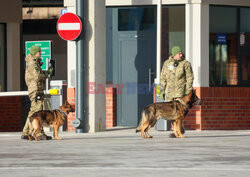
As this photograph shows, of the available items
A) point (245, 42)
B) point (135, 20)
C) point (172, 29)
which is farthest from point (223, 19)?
point (135, 20)

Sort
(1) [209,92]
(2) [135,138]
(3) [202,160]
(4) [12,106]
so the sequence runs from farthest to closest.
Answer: (4) [12,106]
(1) [209,92]
(2) [135,138]
(3) [202,160]

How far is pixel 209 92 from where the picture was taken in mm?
20516

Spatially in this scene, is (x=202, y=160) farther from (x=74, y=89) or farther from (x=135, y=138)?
(x=74, y=89)

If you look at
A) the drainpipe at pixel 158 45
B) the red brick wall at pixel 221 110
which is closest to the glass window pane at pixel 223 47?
the red brick wall at pixel 221 110

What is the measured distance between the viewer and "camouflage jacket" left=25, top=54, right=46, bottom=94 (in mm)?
16625

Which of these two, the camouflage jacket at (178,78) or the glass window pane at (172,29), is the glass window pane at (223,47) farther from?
the camouflage jacket at (178,78)

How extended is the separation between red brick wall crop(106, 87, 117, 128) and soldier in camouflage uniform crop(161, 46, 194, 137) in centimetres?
359

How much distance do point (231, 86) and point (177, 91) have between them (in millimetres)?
4242

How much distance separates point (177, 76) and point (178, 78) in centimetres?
5

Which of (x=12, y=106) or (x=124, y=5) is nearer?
(x=124, y=5)

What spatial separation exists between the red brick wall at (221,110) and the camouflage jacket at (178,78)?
304 cm

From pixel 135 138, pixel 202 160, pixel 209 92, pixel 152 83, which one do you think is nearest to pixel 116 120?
pixel 152 83

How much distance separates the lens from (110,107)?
68.8ft

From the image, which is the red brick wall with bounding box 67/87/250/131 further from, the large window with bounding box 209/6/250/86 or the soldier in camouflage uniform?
the soldier in camouflage uniform
